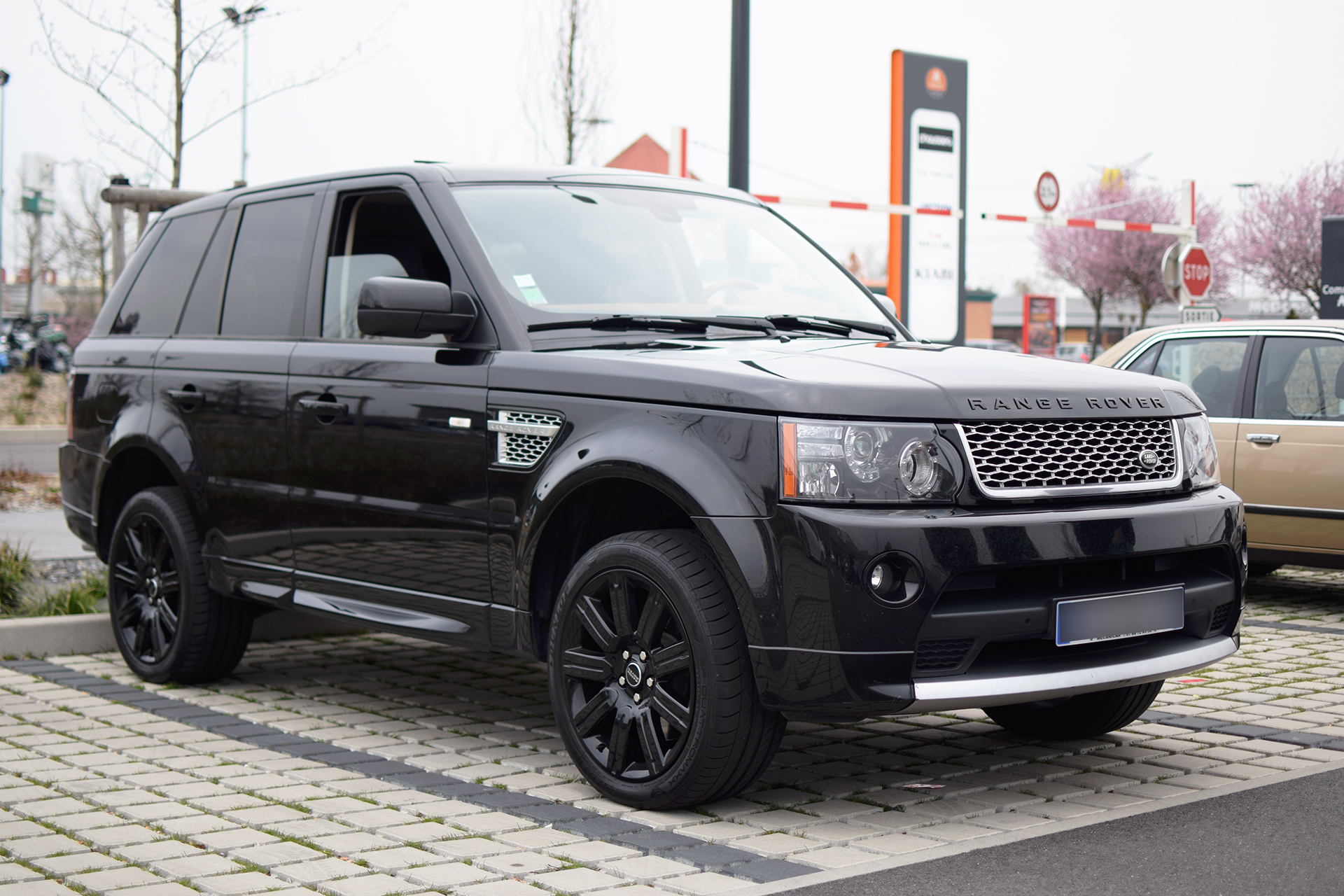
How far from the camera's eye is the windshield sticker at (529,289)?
16.6ft

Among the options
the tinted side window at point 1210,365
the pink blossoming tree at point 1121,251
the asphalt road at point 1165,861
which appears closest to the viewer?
the asphalt road at point 1165,861

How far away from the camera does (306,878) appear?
3754mm

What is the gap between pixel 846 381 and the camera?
4078 millimetres

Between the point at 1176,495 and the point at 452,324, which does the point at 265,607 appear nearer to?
the point at 452,324

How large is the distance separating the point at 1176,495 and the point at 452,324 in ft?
7.66

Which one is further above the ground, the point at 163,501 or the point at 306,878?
the point at 163,501

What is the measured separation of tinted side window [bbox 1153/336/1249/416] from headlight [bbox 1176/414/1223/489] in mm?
4275

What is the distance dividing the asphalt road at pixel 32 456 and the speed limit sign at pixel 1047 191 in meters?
12.9

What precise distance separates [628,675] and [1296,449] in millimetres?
5532

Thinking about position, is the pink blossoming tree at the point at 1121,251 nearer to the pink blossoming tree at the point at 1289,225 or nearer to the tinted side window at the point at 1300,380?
the pink blossoming tree at the point at 1289,225

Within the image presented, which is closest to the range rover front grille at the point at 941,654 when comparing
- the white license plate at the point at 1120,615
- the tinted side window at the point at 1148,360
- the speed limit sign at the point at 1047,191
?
the white license plate at the point at 1120,615

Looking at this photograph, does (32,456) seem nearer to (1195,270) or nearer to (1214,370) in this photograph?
(1195,270)

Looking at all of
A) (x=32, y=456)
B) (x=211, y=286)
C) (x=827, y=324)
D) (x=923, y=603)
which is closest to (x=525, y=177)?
(x=827, y=324)

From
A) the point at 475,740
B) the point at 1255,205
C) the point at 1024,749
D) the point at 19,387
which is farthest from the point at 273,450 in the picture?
the point at 1255,205
